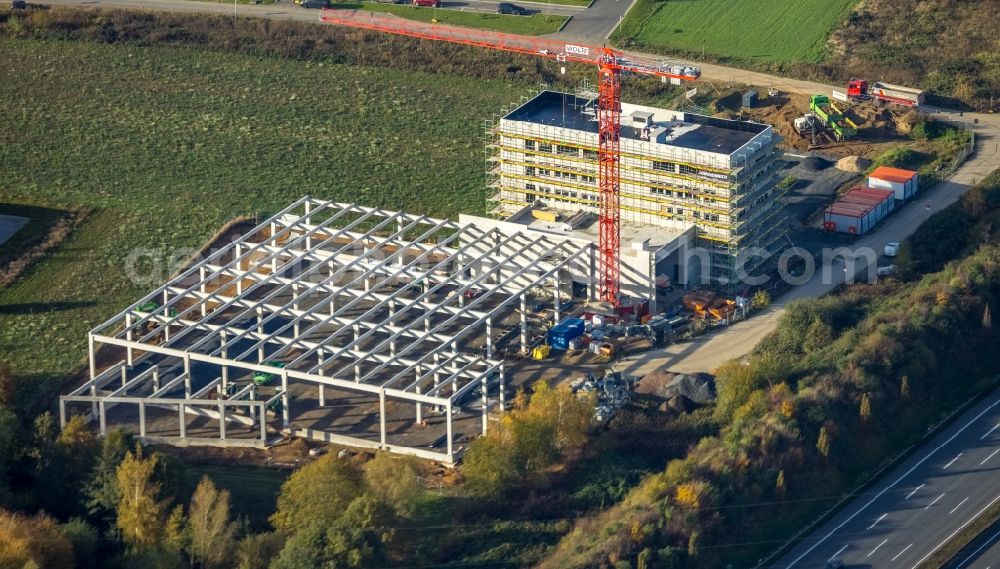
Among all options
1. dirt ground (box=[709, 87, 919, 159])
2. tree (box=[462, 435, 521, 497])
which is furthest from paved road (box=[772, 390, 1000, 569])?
dirt ground (box=[709, 87, 919, 159])

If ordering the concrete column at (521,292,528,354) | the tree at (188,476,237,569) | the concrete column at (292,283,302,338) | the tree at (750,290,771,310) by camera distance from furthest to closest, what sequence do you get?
the tree at (750,290,771,310)
the concrete column at (521,292,528,354)
the concrete column at (292,283,302,338)
the tree at (188,476,237,569)

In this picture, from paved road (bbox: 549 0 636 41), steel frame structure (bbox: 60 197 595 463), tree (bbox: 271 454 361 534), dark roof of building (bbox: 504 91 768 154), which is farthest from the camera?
paved road (bbox: 549 0 636 41)

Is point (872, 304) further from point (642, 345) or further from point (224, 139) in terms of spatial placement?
point (224, 139)

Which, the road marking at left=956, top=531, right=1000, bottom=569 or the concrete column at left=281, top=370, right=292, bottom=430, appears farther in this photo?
the concrete column at left=281, top=370, right=292, bottom=430

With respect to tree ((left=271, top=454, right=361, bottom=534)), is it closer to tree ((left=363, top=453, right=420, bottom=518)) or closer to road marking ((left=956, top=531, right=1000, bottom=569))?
tree ((left=363, top=453, right=420, bottom=518))

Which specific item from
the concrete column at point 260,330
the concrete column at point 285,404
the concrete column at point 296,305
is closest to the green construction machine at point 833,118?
the concrete column at point 296,305

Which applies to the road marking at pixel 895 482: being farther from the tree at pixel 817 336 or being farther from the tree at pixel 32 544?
the tree at pixel 32 544

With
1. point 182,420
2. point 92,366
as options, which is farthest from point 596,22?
point 182,420
